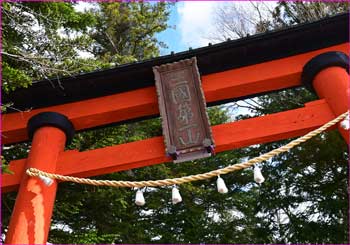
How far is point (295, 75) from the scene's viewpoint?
4094 mm

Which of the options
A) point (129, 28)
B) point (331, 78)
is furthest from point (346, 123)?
point (129, 28)

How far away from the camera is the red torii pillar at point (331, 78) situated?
3.57 meters

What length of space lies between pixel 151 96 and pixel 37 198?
1623 mm

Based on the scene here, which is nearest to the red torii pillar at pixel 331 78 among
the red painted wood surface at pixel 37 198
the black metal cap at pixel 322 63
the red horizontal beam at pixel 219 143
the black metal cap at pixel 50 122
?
the black metal cap at pixel 322 63

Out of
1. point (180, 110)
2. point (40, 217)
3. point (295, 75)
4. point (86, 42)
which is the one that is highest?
point (86, 42)

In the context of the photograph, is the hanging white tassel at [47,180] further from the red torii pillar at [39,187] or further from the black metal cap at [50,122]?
the black metal cap at [50,122]

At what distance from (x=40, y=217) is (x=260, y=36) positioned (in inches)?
113

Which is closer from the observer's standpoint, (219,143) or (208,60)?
(219,143)

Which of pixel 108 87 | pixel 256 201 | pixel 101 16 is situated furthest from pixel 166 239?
pixel 101 16

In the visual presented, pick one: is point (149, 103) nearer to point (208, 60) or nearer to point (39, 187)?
point (208, 60)

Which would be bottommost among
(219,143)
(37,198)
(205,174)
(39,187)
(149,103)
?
(205,174)

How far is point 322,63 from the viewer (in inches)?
152

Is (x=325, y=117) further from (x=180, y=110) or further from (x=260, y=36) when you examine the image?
(x=180, y=110)

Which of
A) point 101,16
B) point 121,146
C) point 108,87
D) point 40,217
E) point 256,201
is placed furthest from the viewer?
point 101,16
